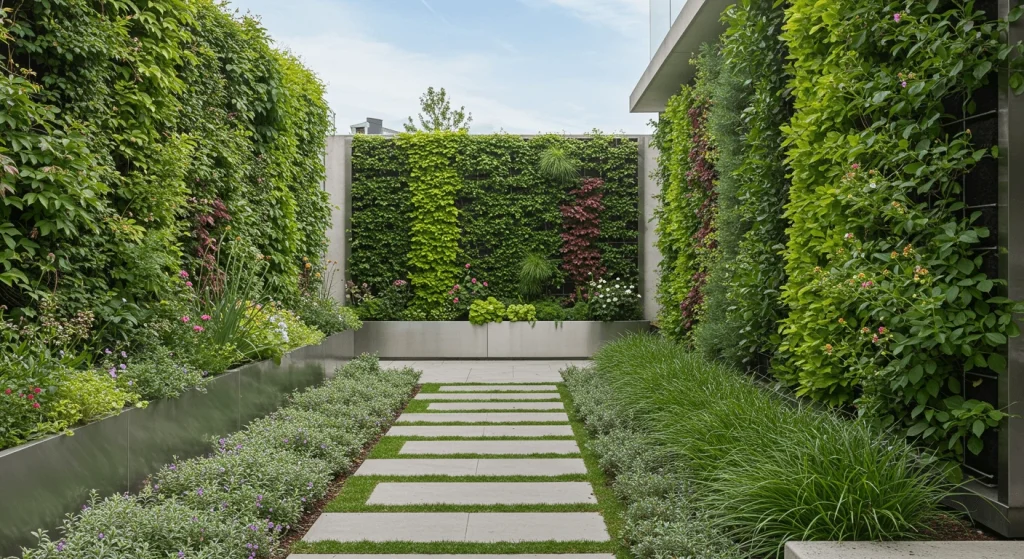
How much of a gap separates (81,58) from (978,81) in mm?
4310

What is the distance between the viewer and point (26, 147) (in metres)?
3.30

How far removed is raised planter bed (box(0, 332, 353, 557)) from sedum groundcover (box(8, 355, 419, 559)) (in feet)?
0.25

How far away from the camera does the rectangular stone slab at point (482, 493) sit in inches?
140

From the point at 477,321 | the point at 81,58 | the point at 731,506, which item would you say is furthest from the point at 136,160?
the point at 477,321

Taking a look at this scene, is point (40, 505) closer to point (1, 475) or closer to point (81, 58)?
point (1, 475)

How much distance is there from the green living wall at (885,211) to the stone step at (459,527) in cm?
143

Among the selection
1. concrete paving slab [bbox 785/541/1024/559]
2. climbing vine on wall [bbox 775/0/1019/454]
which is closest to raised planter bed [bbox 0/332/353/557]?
concrete paving slab [bbox 785/541/1024/559]

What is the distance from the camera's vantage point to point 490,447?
481cm

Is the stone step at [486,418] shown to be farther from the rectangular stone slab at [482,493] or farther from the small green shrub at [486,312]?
the small green shrub at [486,312]

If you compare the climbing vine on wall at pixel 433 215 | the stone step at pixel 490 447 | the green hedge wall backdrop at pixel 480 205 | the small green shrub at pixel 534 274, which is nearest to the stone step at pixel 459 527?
the stone step at pixel 490 447

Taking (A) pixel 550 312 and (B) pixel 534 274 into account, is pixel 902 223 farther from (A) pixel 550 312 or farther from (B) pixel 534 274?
(B) pixel 534 274

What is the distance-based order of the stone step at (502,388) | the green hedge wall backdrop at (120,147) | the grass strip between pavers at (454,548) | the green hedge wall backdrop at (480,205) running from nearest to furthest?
the grass strip between pavers at (454,548) < the green hedge wall backdrop at (120,147) < the stone step at (502,388) < the green hedge wall backdrop at (480,205)

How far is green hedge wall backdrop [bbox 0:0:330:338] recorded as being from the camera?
3.41 meters

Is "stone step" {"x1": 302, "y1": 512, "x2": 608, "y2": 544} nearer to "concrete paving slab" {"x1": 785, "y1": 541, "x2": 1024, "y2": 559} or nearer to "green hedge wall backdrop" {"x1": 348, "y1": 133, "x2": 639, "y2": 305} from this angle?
"concrete paving slab" {"x1": 785, "y1": 541, "x2": 1024, "y2": 559}
